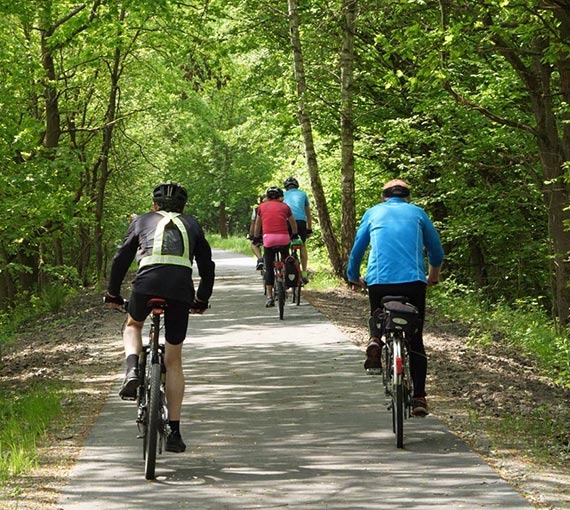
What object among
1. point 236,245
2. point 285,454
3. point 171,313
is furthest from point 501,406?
point 236,245

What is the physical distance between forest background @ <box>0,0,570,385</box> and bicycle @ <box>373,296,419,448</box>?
323 centimetres

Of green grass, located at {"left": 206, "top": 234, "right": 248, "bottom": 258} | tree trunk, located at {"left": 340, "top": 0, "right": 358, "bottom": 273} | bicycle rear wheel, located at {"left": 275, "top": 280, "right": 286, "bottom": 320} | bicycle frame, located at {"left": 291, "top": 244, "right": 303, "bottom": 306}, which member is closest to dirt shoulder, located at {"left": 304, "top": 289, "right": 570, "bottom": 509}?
bicycle rear wheel, located at {"left": 275, "top": 280, "right": 286, "bottom": 320}

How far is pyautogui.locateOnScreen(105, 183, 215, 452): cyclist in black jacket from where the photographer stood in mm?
7047

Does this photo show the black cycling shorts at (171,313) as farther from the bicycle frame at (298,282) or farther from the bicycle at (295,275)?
the bicycle frame at (298,282)

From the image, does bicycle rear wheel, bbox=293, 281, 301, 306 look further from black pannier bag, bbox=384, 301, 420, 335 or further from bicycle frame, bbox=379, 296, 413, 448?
black pannier bag, bbox=384, 301, 420, 335

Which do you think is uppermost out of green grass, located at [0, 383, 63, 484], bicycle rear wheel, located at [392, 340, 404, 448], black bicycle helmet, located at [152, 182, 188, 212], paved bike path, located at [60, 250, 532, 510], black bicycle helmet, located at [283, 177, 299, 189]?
black bicycle helmet, located at [283, 177, 299, 189]

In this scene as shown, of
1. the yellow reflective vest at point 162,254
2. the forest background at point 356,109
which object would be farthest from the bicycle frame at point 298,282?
the yellow reflective vest at point 162,254

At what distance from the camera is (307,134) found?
23.2 m

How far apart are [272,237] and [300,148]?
1614 centimetres

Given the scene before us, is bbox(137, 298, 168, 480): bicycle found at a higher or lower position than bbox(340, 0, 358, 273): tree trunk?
lower

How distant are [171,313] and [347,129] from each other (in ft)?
50.9

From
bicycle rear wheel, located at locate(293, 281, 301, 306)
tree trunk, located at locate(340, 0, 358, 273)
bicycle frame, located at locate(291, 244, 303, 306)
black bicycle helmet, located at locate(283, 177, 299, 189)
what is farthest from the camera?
tree trunk, located at locate(340, 0, 358, 273)

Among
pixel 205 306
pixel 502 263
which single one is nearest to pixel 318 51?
pixel 502 263

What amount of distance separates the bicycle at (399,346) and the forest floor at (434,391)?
588 millimetres
